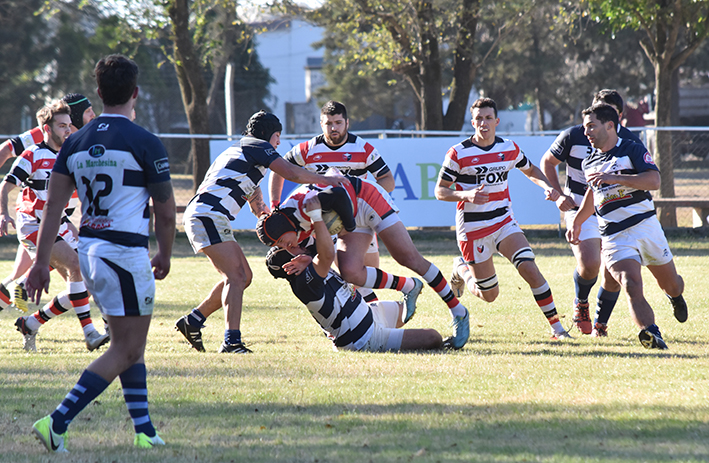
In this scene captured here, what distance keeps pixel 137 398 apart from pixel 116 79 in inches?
59.1

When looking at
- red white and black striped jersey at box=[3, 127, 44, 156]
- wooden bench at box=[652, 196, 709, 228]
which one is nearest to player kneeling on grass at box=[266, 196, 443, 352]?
red white and black striped jersey at box=[3, 127, 44, 156]

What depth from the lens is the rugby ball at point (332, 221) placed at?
6.10m

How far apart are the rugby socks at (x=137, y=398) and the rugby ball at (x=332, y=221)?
8.30 ft

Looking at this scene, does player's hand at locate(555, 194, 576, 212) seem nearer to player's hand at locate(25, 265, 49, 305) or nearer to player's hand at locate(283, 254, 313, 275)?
player's hand at locate(283, 254, 313, 275)

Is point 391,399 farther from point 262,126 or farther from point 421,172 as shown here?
point 421,172

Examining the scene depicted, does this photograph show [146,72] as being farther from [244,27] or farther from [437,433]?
[437,433]

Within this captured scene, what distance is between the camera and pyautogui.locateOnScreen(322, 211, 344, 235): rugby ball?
610cm

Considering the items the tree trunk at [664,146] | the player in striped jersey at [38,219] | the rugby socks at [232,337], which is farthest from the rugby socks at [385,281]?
the tree trunk at [664,146]

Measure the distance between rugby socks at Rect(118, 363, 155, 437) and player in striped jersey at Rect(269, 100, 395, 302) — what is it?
366cm

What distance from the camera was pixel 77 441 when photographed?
3.90 metres

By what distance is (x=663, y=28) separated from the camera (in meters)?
16.2

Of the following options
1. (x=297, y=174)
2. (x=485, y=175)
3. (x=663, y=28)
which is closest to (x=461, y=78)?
(x=663, y=28)

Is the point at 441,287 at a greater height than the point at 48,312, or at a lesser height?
greater

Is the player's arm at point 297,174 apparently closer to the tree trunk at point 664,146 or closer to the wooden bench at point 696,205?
the wooden bench at point 696,205
